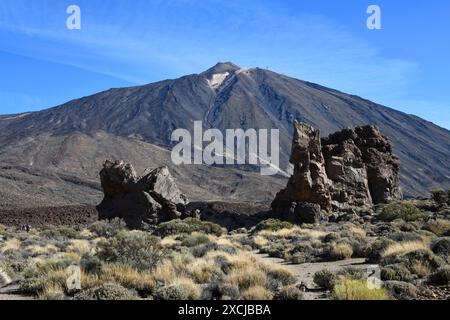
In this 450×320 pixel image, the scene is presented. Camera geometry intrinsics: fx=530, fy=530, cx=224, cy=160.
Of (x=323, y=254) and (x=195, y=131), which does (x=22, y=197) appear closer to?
(x=323, y=254)

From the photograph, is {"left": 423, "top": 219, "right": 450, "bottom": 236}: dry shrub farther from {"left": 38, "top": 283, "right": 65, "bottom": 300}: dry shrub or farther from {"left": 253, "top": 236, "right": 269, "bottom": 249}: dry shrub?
{"left": 38, "top": 283, "right": 65, "bottom": 300}: dry shrub

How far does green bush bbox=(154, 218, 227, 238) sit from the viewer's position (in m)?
24.9

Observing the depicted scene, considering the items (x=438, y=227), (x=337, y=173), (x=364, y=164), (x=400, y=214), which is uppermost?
(x=364, y=164)

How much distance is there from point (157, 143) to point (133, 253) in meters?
140

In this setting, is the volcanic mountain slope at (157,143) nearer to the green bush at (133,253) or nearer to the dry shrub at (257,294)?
the green bush at (133,253)

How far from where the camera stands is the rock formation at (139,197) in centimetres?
2967

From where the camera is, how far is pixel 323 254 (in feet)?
50.9

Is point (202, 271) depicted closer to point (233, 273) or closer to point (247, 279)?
point (233, 273)

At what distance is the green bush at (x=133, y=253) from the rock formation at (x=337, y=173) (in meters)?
20.0

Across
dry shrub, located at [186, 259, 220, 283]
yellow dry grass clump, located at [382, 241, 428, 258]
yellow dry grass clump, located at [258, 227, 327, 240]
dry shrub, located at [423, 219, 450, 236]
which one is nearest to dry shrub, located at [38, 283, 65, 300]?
dry shrub, located at [186, 259, 220, 283]

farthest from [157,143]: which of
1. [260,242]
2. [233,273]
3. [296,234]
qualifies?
[233,273]

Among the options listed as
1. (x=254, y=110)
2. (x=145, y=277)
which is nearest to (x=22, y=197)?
(x=145, y=277)

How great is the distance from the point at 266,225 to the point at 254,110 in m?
157

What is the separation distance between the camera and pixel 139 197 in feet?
99.1
